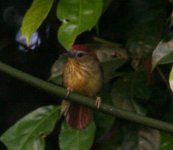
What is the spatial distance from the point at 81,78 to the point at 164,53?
2.80 ft

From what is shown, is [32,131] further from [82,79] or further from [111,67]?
[82,79]

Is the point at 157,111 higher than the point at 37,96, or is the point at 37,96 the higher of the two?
the point at 157,111

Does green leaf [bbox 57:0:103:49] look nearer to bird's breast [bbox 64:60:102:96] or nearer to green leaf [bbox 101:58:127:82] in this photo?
green leaf [bbox 101:58:127:82]

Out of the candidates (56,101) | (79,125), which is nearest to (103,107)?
(79,125)

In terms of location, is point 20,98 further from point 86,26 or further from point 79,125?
point 86,26

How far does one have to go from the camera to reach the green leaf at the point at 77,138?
2.14 metres

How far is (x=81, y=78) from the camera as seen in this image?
2594mm

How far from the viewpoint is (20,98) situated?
2.89m

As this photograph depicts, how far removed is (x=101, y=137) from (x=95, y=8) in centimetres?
76

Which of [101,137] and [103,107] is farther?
[101,137]

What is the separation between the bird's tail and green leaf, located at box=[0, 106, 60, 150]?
5 centimetres

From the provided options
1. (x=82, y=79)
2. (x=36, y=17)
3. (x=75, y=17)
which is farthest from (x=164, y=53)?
(x=82, y=79)

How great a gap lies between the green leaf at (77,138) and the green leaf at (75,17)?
53cm

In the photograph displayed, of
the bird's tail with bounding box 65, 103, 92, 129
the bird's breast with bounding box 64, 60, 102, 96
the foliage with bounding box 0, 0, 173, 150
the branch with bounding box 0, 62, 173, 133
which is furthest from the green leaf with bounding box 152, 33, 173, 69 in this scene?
the bird's breast with bounding box 64, 60, 102, 96
